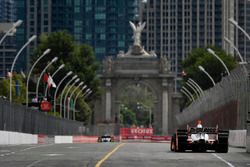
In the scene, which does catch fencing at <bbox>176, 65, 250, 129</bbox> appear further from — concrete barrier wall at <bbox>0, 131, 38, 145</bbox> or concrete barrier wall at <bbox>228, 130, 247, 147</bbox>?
concrete barrier wall at <bbox>0, 131, 38, 145</bbox>

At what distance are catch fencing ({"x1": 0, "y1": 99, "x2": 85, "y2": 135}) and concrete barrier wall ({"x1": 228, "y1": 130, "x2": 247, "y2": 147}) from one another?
1662 centimetres

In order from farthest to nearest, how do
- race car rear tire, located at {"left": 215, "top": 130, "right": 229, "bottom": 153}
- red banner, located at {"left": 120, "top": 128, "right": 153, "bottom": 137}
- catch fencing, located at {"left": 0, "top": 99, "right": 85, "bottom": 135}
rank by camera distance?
red banner, located at {"left": 120, "top": 128, "right": 153, "bottom": 137}
catch fencing, located at {"left": 0, "top": 99, "right": 85, "bottom": 135}
race car rear tire, located at {"left": 215, "top": 130, "right": 229, "bottom": 153}

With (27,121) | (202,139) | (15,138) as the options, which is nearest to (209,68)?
(27,121)

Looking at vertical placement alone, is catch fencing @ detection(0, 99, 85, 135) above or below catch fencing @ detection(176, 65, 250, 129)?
below

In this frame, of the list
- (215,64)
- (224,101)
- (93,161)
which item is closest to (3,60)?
(215,64)

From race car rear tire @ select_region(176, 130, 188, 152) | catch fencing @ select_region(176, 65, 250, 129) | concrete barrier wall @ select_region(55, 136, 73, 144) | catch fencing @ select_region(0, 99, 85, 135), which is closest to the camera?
race car rear tire @ select_region(176, 130, 188, 152)

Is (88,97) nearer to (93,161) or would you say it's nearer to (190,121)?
(190,121)

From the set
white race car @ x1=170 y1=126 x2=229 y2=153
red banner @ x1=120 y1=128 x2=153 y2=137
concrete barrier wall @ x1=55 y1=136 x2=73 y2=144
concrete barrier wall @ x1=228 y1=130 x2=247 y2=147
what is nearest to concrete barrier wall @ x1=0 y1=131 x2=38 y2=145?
concrete barrier wall @ x1=55 y1=136 x2=73 y2=144

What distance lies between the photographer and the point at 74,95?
163750 mm

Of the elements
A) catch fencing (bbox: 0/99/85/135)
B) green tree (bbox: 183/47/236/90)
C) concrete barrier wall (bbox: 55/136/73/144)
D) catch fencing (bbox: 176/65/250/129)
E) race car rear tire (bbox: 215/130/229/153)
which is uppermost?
green tree (bbox: 183/47/236/90)

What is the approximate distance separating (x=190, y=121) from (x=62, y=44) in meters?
32.1

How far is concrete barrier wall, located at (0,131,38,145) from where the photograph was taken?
6766 centimetres

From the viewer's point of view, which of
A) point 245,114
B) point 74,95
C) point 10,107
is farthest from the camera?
point 74,95

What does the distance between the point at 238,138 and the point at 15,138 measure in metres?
18.0
